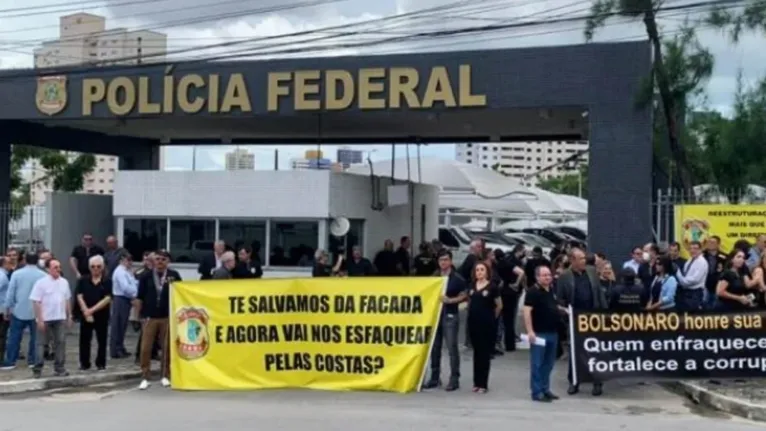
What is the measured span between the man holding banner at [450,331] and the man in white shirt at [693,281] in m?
3.59

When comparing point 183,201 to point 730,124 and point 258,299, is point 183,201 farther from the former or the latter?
point 730,124

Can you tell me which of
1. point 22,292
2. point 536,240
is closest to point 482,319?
point 22,292

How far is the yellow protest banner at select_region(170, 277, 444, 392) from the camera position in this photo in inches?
540

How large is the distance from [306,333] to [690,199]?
10.4 m

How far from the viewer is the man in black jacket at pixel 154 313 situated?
46.7 ft

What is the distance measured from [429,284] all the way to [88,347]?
5209 mm

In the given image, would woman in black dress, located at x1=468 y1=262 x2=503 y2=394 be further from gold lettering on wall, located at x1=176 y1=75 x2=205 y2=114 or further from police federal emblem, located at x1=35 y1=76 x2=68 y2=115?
police federal emblem, located at x1=35 y1=76 x2=68 y2=115

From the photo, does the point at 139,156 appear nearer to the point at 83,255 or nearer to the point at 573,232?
the point at 83,255

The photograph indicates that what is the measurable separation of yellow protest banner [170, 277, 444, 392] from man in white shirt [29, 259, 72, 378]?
5.76 feet

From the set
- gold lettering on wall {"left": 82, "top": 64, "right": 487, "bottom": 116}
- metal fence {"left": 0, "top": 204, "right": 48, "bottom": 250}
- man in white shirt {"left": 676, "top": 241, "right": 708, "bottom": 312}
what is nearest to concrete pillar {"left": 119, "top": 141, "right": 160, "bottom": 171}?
metal fence {"left": 0, "top": 204, "right": 48, "bottom": 250}

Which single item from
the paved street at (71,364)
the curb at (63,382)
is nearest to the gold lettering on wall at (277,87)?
the paved street at (71,364)

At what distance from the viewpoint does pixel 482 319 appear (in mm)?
13562

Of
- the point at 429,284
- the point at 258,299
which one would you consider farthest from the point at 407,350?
the point at 258,299

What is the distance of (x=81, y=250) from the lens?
2009cm
